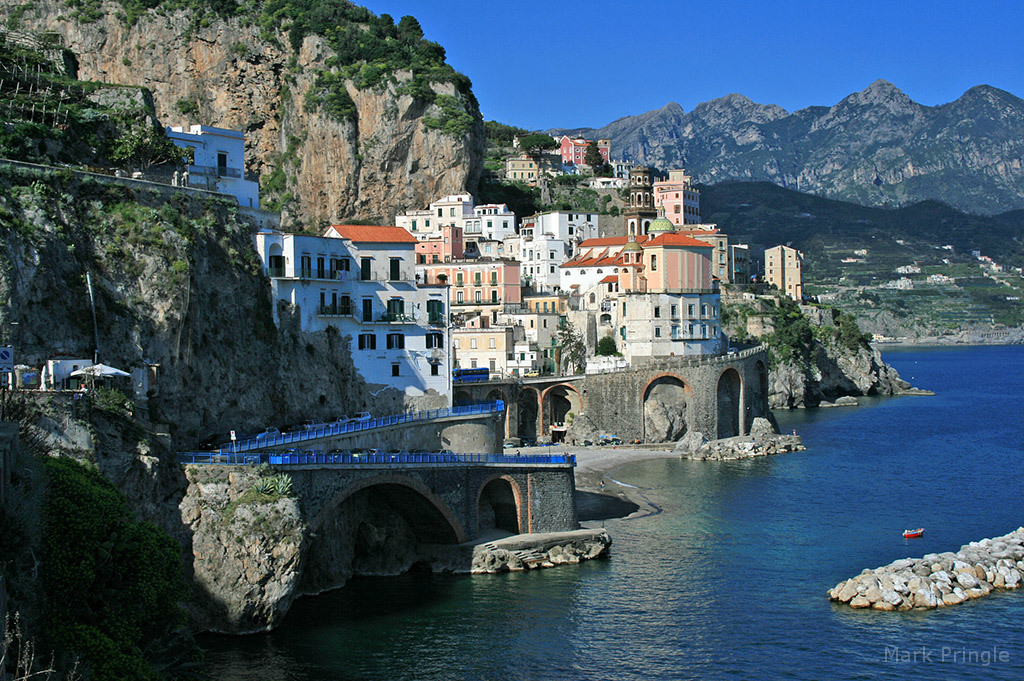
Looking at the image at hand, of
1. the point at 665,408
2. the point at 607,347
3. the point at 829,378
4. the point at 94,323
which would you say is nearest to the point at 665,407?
the point at 665,408

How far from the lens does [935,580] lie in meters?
49.8

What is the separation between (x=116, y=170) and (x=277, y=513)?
835 inches

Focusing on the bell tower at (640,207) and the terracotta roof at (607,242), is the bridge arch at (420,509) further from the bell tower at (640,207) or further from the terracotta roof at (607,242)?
the bell tower at (640,207)

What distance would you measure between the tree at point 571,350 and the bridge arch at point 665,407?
8.42 meters

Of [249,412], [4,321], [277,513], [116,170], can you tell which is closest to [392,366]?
[249,412]

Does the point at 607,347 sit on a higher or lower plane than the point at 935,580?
higher

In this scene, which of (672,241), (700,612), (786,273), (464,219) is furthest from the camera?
(786,273)

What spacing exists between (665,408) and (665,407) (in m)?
0.10

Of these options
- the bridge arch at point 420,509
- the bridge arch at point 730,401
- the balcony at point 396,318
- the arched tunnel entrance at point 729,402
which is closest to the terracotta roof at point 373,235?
the balcony at point 396,318

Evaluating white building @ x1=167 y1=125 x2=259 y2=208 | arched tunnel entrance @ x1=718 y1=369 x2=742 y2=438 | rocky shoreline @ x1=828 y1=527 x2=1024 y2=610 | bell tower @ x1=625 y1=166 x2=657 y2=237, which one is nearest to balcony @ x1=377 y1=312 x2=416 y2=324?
white building @ x1=167 y1=125 x2=259 y2=208

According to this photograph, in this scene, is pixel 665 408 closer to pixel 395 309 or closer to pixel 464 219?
pixel 395 309

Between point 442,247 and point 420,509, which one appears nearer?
point 420,509

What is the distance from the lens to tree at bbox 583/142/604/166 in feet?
564

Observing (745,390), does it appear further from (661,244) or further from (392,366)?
(392,366)
